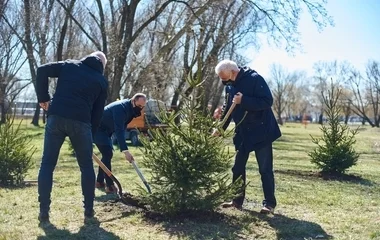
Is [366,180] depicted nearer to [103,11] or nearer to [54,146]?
[54,146]

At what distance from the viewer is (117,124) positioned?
21.5 ft

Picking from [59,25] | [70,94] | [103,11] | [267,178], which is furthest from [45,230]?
[59,25]

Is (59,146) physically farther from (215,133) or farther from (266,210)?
(266,210)

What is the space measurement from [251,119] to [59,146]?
2203 millimetres

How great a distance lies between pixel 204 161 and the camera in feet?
16.7

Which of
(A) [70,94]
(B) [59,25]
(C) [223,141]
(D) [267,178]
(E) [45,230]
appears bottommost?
(E) [45,230]

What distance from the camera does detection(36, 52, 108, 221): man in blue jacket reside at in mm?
4918

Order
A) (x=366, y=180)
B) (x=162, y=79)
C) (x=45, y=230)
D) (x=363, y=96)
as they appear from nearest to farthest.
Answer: (x=45, y=230)
(x=366, y=180)
(x=162, y=79)
(x=363, y=96)

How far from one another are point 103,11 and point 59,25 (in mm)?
4852

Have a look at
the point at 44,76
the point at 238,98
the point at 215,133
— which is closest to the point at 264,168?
the point at 215,133

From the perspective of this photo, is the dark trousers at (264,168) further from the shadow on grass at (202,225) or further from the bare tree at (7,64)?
the bare tree at (7,64)

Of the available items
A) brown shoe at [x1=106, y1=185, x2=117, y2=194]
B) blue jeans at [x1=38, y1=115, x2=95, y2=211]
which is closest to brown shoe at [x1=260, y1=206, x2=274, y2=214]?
blue jeans at [x1=38, y1=115, x2=95, y2=211]

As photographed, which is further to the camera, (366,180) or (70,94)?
(366,180)

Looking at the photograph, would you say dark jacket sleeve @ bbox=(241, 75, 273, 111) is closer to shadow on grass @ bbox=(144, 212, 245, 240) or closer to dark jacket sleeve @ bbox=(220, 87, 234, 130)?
dark jacket sleeve @ bbox=(220, 87, 234, 130)
